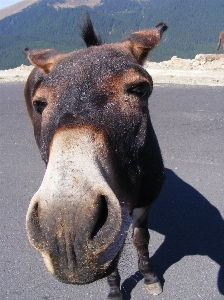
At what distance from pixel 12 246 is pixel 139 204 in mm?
2088

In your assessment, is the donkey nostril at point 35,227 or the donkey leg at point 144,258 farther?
the donkey leg at point 144,258

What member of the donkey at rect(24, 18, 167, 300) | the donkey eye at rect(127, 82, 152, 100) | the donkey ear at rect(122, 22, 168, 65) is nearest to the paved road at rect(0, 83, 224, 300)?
the donkey at rect(24, 18, 167, 300)

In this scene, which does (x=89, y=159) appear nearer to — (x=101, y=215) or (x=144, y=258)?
(x=101, y=215)

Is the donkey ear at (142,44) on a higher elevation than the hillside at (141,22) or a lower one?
higher

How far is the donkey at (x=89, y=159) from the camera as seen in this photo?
165 cm

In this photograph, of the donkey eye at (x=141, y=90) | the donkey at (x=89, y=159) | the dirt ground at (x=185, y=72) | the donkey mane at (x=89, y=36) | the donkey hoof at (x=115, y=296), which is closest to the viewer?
the donkey at (x=89, y=159)

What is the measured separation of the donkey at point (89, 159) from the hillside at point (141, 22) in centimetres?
1253

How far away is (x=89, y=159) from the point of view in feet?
5.70

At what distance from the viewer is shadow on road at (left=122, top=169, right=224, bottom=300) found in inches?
155

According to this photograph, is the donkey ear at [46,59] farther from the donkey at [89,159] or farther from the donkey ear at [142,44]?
the donkey ear at [142,44]

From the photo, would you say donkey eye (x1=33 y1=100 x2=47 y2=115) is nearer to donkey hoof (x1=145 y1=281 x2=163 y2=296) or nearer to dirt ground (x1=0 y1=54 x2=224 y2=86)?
donkey hoof (x1=145 y1=281 x2=163 y2=296)

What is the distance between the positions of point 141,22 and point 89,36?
11976 millimetres

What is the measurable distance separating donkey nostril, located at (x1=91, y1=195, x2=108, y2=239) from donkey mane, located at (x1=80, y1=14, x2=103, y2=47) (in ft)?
6.24

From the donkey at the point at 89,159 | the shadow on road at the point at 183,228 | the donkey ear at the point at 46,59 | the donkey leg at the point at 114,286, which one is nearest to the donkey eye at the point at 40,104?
the donkey at the point at 89,159
